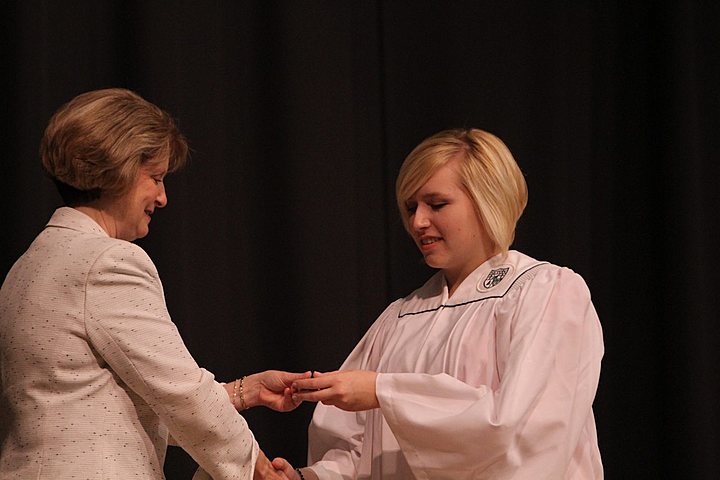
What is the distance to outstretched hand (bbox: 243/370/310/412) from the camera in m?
2.39

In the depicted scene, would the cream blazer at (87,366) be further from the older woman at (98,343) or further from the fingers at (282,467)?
the fingers at (282,467)

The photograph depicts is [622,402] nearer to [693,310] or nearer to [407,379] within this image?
[693,310]

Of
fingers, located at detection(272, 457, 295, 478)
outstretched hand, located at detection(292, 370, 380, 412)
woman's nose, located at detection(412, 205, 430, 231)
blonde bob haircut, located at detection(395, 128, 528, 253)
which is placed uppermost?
blonde bob haircut, located at detection(395, 128, 528, 253)

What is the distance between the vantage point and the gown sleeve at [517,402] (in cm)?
214

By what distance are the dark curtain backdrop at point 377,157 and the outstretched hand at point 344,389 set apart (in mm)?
826

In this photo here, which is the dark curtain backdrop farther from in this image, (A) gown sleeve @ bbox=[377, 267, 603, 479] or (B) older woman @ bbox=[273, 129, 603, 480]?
(A) gown sleeve @ bbox=[377, 267, 603, 479]

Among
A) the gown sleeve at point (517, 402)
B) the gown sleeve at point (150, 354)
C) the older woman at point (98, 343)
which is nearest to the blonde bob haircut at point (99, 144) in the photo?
the older woman at point (98, 343)

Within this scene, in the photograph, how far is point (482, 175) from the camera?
8.06ft

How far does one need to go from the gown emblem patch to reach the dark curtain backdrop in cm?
75

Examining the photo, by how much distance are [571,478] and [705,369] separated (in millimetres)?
1272

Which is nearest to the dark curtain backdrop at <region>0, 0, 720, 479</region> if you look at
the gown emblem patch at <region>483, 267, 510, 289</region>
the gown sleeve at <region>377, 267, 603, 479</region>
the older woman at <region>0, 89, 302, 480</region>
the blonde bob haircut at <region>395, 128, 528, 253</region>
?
the blonde bob haircut at <region>395, 128, 528, 253</region>

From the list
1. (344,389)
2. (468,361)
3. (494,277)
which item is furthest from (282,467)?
(494,277)

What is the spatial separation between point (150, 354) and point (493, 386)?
2.79ft

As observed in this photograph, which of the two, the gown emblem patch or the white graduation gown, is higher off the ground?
the gown emblem patch
